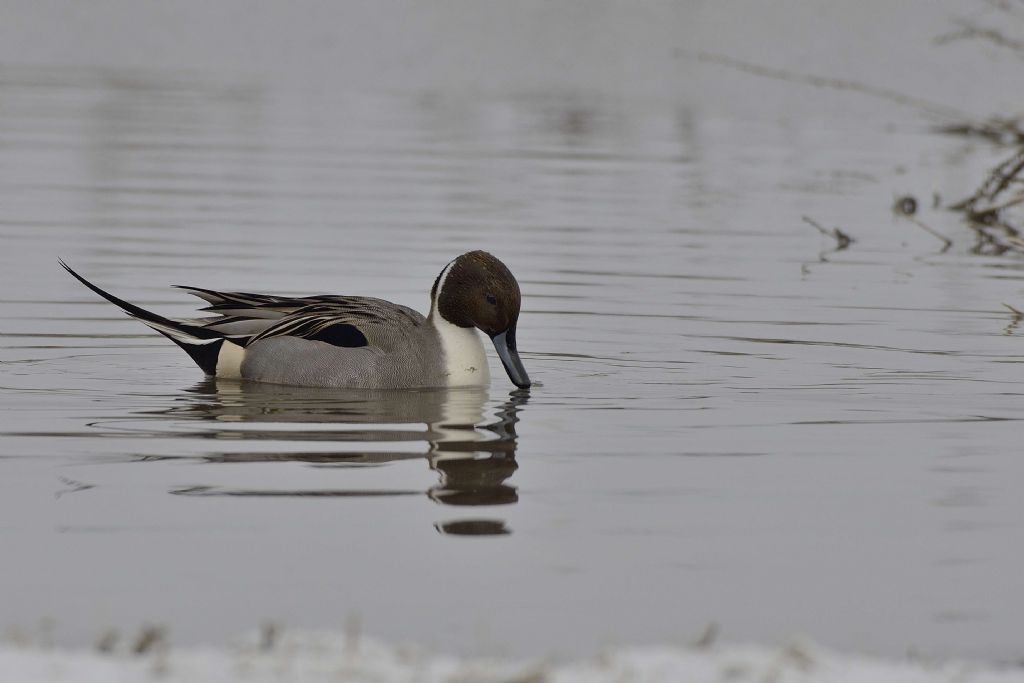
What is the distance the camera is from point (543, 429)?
295 inches

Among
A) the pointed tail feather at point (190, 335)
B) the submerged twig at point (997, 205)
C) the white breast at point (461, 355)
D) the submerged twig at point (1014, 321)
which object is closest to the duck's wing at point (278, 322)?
the pointed tail feather at point (190, 335)

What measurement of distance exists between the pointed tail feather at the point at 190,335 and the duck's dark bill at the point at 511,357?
1.33 metres

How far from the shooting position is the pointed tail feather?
8750 mm

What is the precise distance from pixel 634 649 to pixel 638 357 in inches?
198

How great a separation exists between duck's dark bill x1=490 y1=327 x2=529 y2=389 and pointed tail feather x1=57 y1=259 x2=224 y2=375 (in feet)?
4.37

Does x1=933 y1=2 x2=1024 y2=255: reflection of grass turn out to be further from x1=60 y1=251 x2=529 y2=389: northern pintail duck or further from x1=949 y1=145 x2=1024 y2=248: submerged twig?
x1=60 y1=251 x2=529 y2=389: northern pintail duck

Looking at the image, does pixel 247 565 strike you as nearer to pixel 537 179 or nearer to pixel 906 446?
pixel 906 446

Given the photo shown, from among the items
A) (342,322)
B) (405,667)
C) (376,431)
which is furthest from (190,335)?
(405,667)

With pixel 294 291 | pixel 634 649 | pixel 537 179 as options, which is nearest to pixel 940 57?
pixel 537 179

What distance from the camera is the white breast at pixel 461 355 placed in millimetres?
8609

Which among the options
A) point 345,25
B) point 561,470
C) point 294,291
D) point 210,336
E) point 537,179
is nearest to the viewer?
point 561,470

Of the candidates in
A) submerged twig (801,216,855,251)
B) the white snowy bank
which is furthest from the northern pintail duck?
submerged twig (801,216,855,251)

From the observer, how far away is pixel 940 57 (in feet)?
98.5

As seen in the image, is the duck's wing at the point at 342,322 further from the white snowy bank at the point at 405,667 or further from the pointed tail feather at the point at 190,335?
the white snowy bank at the point at 405,667
